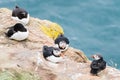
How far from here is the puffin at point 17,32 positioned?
1936cm

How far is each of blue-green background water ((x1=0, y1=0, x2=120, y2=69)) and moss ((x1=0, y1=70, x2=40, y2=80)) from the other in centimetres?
1912

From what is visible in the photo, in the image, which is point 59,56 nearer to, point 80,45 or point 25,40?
point 25,40

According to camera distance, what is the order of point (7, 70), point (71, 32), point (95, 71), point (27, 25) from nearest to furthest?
point (7, 70) → point (95, 71) → point (27, 25) → point (71, 32)

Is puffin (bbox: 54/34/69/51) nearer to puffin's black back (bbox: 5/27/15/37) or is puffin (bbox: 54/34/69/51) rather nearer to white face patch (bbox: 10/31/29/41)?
white face patch (bbox: 10/31/29/41)

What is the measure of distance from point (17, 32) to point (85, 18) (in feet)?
66.5

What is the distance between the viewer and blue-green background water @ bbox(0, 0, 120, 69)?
36906 mm

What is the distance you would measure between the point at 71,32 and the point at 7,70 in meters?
22.0

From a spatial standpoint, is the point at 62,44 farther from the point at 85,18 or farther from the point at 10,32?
the point at 85,18

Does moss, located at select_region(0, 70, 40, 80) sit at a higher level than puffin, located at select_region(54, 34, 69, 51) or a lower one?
higher

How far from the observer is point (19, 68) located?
1656 cm

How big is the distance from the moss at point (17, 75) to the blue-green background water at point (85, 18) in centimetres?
1912

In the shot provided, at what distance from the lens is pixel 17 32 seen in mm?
19500

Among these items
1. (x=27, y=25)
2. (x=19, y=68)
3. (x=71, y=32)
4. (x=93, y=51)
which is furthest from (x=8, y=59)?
(x=71, y=32)

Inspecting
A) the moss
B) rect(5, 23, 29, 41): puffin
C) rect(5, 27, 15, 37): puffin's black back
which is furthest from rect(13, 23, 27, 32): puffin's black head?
the moss
